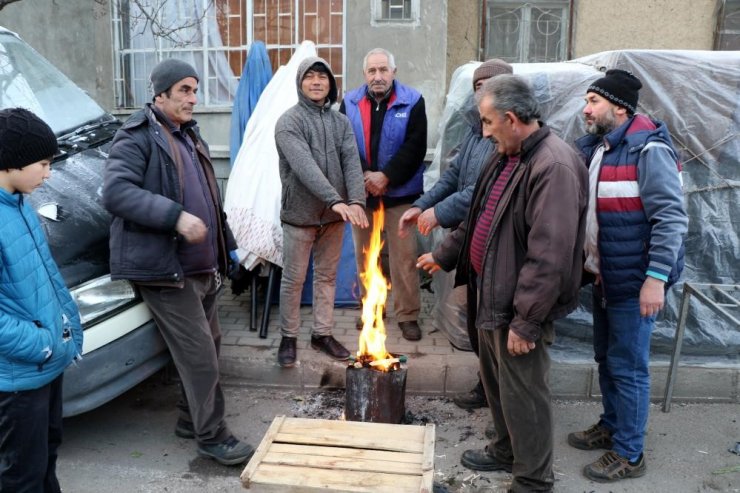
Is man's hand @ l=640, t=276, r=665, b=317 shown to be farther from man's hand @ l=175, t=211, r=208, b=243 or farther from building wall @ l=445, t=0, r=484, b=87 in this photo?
building wall @ l=445, t=0, r=484, b=87

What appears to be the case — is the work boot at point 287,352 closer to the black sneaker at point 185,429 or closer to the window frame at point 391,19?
the black sneaker at point 185,429

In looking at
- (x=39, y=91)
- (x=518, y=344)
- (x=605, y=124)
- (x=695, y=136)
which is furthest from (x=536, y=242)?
(x=39, y=91)

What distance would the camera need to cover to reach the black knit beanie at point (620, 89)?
361cm

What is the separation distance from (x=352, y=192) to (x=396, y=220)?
70 centimetres

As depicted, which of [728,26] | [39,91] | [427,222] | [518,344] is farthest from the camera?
A: [728,26]

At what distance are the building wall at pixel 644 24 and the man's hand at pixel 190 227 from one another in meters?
6.31

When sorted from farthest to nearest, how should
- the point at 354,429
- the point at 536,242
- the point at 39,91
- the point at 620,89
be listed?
the point at 39,91 < the point at 620,89 < the point at 354,429 < the point at 536,242

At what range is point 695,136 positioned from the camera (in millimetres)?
4844

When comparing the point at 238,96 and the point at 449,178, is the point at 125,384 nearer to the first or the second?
the point at 449,178

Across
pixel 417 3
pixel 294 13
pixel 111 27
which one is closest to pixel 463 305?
pixel 417 3

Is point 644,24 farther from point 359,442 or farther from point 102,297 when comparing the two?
point 102,297

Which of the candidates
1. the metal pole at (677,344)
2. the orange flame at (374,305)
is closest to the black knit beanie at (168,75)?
the orange flame at (374,305)

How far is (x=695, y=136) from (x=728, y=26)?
4292 mm

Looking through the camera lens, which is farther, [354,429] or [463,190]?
[463,190]
